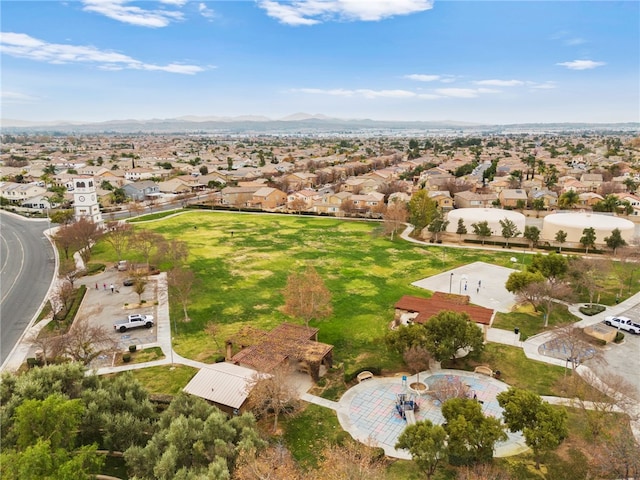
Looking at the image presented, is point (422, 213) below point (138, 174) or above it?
below

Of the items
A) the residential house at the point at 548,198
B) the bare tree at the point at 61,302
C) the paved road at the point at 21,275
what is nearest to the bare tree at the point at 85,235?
the paved road at the point at 21,275

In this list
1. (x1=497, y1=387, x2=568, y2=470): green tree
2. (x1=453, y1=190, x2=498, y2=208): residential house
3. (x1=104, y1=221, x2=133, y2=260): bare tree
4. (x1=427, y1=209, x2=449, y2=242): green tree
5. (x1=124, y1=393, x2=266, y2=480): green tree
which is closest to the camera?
(x1=124, y1=393, x2=266, y2=480): green tree

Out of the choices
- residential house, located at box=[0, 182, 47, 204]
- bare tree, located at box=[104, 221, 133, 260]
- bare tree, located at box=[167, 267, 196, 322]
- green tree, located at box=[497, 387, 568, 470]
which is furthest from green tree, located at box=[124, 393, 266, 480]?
residential house, located at box=[0, 182, 47, 204]

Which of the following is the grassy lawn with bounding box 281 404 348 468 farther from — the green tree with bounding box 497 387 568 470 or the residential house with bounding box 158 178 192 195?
the residential house with bounding box 158 178 192 195

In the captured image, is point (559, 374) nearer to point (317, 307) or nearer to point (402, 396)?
point (402, 396)

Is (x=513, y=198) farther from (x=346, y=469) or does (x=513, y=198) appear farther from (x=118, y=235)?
(x=346, y=469)

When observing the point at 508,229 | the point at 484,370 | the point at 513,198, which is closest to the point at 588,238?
the point at 508,229
